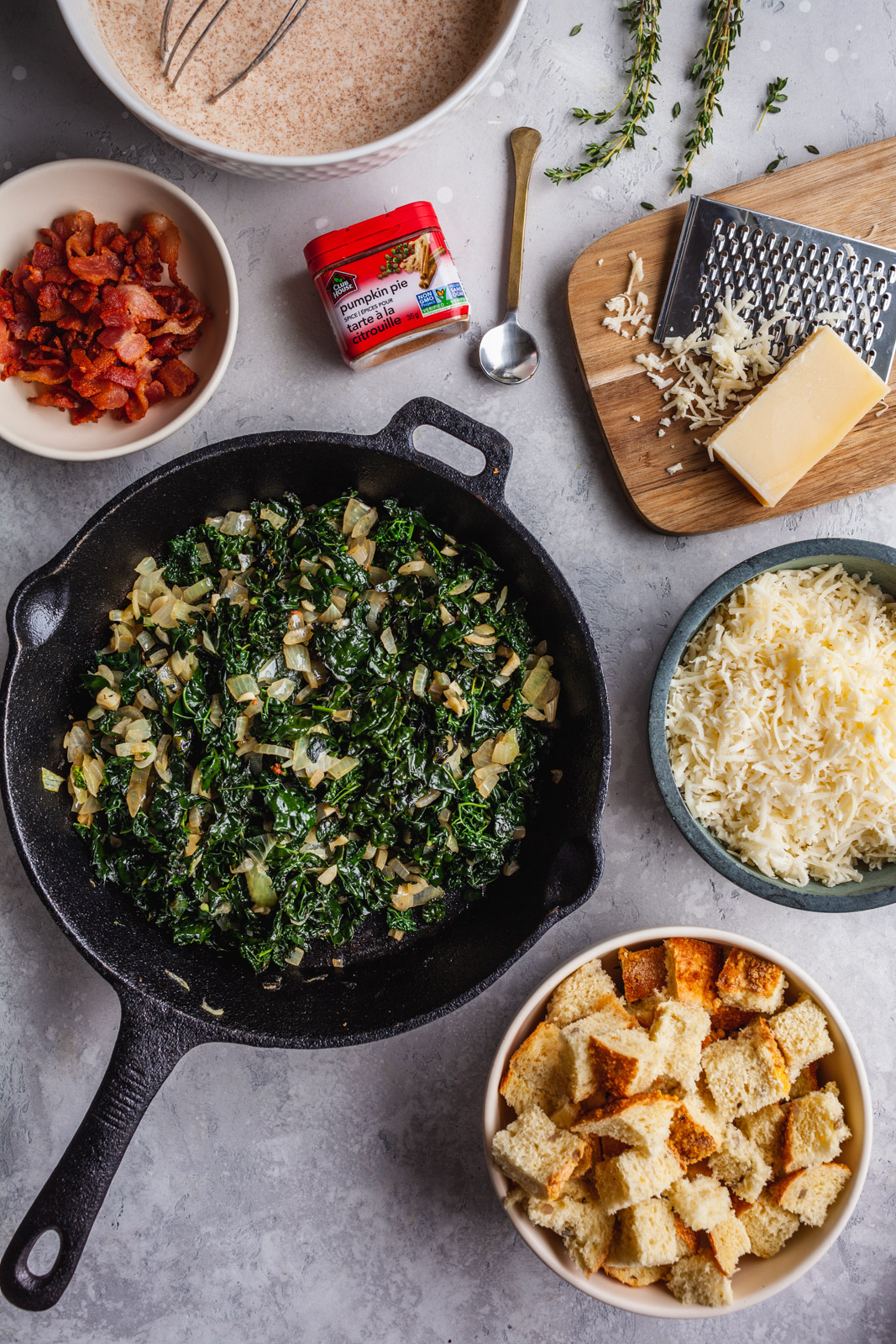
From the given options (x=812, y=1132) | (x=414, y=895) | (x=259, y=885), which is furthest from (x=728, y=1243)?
(x=259, y=885)

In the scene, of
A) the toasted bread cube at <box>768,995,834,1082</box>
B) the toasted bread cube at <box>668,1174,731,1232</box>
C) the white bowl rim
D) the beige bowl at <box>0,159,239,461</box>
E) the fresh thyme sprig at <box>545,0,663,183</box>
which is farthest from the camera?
the fresh thyme sprig at <box>545,0,663,183</box>

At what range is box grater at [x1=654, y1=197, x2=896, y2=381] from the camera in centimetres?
229

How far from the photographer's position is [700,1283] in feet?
6.61

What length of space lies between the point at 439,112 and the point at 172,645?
53.6 inches

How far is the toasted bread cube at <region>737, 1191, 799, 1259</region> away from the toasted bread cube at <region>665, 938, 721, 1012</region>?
47 centimetres

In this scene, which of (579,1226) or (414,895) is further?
(414,895)

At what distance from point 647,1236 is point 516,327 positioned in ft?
7.41

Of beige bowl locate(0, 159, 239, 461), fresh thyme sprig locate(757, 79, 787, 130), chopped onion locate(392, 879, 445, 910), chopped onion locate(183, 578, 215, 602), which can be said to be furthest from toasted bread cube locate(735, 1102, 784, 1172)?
fresh thyme sprig locate(757, 79, 787, 130)

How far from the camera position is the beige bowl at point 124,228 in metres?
2.20

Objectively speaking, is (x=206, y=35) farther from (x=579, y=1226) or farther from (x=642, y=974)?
(x=579, y=1226)

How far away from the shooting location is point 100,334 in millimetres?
2158

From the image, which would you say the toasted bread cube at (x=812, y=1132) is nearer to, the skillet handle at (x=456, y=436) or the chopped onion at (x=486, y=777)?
the chopped onion at (x=486, y=777)

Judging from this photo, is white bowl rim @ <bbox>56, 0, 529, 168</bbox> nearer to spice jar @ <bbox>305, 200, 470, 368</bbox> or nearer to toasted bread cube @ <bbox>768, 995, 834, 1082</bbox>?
spice jar @ <bbox>305, 200, 470, 368</bbox>

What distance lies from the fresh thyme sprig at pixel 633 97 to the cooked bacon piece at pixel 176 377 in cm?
111
